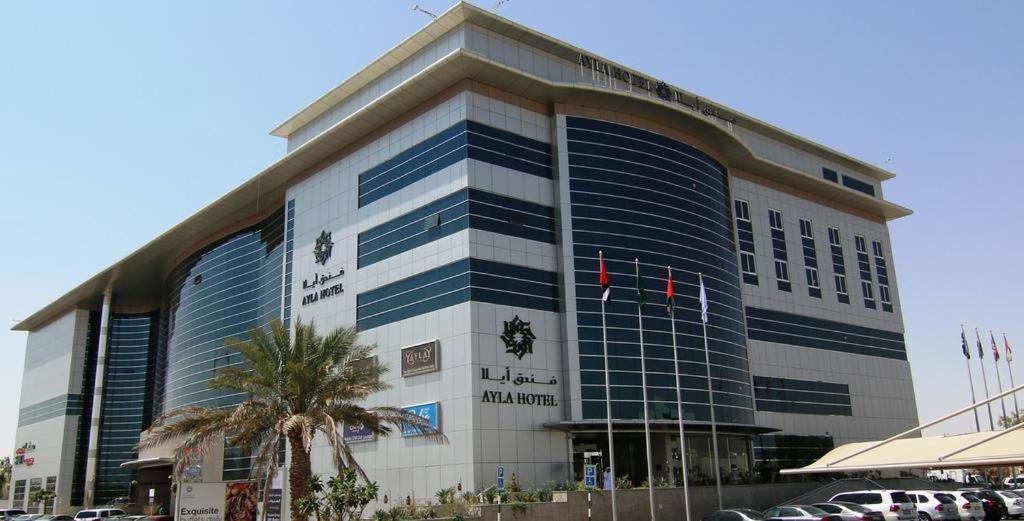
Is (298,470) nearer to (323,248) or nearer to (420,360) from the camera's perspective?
(420,360)

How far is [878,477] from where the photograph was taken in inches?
2414

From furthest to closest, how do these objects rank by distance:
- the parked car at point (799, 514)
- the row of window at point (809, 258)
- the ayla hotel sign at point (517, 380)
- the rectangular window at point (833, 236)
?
the rectangular window at point (833, 236), the row of window at point (809, 258), the ayla hotel sign at point (517, 380), the parked car at point (799, 514)

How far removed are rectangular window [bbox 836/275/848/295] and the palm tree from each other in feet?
149

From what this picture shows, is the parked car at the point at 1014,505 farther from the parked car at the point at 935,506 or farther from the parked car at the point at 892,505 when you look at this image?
the parked car at the point at 892,505

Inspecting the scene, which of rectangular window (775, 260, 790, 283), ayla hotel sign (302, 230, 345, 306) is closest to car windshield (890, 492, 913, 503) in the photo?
rectangular window (775, 260, 790, 283)

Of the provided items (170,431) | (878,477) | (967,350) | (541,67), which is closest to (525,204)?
(541,67)

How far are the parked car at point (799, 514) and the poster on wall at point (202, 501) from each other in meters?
21.0

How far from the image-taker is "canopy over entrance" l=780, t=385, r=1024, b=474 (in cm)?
2309

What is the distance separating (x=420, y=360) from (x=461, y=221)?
25.8ft

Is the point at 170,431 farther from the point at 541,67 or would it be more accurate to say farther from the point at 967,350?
the point at 967,350

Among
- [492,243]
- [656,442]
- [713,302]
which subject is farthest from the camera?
[713,302]

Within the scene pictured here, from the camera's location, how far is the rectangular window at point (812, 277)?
67.1 meters

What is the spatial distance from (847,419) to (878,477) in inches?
236

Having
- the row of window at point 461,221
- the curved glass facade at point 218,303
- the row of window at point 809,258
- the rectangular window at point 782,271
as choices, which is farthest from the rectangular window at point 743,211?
the curved glass facade at point 218,303
